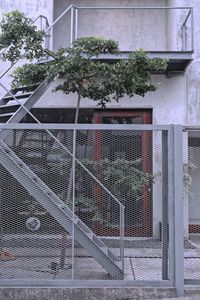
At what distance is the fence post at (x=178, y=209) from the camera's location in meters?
6.48

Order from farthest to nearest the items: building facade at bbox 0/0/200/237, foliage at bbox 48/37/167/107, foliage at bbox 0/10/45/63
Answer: building facade at bbox 0/0/200/237, foliage at bbox 0/10/45/63, foliage at bbox 48/37/167/107

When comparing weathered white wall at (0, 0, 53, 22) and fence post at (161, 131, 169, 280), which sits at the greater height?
weathered white wall at (0, 0, 53, 22)

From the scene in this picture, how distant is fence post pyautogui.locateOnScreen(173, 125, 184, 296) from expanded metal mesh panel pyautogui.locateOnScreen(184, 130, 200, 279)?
504 mm

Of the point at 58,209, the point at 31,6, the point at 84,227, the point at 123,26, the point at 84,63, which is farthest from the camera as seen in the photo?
the point at 123,26

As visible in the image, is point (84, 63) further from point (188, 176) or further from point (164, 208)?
point (164, 208)

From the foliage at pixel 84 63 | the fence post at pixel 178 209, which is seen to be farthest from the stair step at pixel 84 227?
the foliage at pixel 84 63

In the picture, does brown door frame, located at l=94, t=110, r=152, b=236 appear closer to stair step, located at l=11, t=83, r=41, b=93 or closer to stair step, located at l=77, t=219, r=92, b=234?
stair step, located at l=77, t=219, r=92, b=234

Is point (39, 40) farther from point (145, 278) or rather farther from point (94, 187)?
point (145, 278)

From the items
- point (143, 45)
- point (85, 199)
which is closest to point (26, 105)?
point (85, 199)

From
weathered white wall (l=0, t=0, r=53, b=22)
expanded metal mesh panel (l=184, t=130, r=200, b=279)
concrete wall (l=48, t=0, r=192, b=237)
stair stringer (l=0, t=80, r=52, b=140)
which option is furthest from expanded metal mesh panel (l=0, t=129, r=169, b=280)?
weathered white wall (l=0, t=0, r=53, b=22)

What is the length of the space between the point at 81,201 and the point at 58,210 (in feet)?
1.44

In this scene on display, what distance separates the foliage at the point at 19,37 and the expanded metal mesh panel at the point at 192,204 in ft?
10.4

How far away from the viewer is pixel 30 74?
876cm

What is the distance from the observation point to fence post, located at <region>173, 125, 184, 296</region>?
648cm
